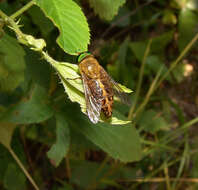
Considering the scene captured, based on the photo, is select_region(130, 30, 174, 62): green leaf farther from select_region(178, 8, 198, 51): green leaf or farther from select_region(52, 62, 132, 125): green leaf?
select_region(52, 62, 132, 125): green leaf

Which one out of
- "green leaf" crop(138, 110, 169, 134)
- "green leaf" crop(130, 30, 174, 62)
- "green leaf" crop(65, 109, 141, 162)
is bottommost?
"green leaf" crop(138, 110, 169, 134)

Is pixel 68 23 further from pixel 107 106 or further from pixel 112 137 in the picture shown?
pixel 112 137

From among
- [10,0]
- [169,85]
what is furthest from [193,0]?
[10,0]

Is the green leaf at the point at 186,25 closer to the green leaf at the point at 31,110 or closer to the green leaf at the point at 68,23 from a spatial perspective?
the green leaf at the point at 31,110

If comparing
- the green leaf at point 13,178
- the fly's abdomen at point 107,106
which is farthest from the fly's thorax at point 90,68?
the green leaf at point 13,178

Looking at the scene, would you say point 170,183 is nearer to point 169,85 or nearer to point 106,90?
point 169,85

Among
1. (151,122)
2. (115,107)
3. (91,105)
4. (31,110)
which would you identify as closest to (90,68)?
(91,105)

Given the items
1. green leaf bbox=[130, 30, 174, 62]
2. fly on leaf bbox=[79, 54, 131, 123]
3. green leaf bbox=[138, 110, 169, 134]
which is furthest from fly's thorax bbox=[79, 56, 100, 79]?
green leaf bbox=[130, 30, 174, 62]
